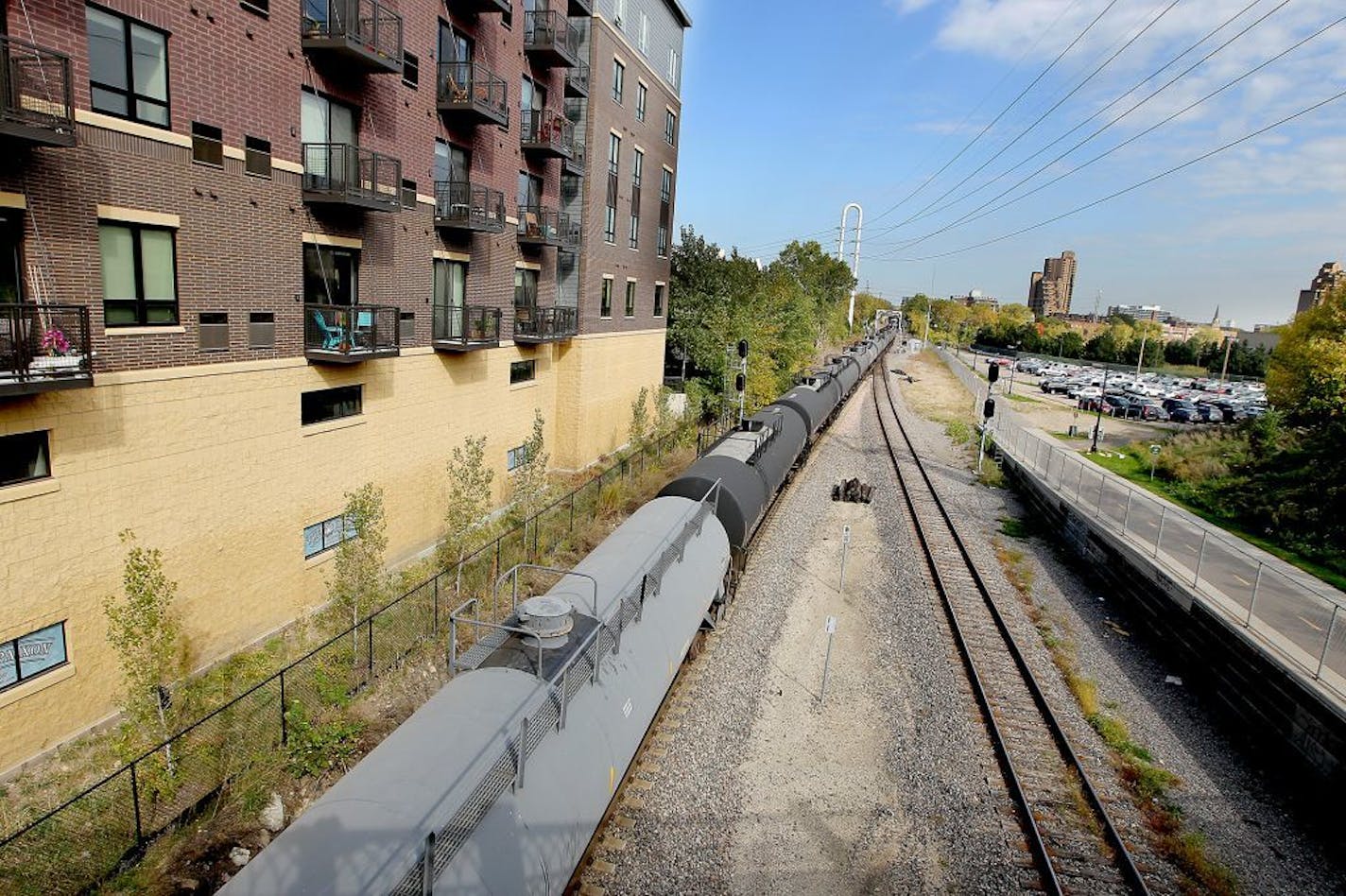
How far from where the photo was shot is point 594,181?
29.2 metres

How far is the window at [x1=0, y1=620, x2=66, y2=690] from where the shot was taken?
1070cm

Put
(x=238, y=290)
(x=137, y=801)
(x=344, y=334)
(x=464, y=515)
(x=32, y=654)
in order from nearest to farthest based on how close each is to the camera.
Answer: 1. (x=137, y=801)
2. (x=32, y=654)
3. (x=238, y=290)
4. (x=344, y=334)
5. (x=464, y=515)

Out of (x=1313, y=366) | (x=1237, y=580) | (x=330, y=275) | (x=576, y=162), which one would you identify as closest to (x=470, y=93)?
(x=330, y=275)

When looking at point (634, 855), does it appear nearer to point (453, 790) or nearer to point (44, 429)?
point (453, 790)

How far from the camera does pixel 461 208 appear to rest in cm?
2045

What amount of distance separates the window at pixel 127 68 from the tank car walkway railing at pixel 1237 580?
69.6 ft

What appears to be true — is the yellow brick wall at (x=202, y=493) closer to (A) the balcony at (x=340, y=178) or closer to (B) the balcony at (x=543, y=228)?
(A) the balcony at (x=340, y=178)

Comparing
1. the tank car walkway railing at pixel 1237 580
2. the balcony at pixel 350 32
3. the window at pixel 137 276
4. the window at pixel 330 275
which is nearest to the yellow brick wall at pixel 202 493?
the window at pixel 137 276

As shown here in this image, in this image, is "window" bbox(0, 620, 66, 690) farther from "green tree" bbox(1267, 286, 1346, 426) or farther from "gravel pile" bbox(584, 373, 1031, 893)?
"green tree" bbox(1267, 286, 1346, 426)

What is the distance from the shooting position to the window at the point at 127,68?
1142 cm

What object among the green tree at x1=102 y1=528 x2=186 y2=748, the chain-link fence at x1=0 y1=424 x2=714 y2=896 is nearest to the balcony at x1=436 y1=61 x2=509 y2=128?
the chain-link fence at x1=0 y1=424 x2=714 y2=896

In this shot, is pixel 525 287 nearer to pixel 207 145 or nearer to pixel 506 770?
pixel 207 145

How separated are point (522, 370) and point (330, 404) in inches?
390

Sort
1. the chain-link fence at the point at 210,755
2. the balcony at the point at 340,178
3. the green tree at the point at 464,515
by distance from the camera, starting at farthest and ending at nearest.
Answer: the green tree at the point at 464,515
the balcony at the point at 340,178
the chain-link fence at the point at 210,755
